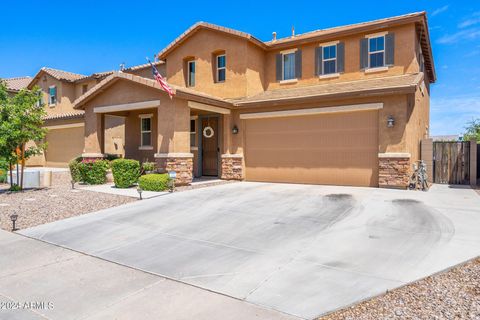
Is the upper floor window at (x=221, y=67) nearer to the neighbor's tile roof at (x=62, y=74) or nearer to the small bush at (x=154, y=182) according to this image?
the small bush at (x=154, y=182)

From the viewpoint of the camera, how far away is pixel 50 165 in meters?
25.3

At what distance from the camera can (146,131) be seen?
1841 centimetres

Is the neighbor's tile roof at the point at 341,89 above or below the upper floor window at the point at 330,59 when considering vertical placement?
below

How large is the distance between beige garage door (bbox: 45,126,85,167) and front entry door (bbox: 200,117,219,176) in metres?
10.8

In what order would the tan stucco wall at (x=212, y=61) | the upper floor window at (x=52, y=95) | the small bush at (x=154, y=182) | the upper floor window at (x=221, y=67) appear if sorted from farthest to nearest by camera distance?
1. the upper floor window at (x=52, y=95)
2. the upper floor window at (x=221, y=67)
3. the tan stucco wall at (x=212, y=61)
4. the small bush at (x=154, y=182)

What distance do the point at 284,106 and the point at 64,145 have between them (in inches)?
704

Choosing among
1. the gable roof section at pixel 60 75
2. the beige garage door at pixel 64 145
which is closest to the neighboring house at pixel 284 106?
the beige garage door at pixel 64 145

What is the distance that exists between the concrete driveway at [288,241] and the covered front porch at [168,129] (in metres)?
3.20

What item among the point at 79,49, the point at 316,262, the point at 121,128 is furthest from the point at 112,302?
the point at 79,49

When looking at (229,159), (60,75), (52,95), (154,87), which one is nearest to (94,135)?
(154,87)

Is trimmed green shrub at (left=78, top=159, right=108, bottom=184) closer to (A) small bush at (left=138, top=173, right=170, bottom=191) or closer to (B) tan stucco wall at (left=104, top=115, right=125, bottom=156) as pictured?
(A) small bush at (left=138, top=173, right=170, bottom=191)

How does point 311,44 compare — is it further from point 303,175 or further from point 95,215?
point 95,215

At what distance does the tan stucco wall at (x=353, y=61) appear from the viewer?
14133 millimetres

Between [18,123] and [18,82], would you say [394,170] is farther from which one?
[18,82]
